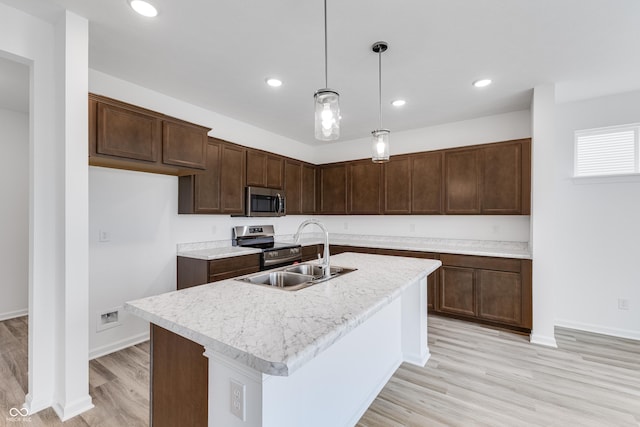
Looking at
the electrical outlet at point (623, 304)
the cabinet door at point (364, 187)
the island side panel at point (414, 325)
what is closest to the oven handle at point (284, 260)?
the cabinet door at point (364, 187)

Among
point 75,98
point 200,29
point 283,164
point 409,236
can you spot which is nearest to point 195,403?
point 75,98

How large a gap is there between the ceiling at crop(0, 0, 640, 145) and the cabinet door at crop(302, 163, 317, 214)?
5.00 feet

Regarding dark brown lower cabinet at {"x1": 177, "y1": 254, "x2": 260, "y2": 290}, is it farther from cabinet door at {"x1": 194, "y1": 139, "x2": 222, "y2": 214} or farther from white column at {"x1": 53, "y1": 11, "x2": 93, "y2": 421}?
white column at {"x1": 53, "y1": 11, "x2": 93, "y2": 421}

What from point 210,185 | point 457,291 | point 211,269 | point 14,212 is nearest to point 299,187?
point 210,185

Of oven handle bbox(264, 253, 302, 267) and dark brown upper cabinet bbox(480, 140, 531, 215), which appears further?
oven handle bbox(264, 253, 302, 267)

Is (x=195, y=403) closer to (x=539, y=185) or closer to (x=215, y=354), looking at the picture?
(x=215, y=354)

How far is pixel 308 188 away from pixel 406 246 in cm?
190

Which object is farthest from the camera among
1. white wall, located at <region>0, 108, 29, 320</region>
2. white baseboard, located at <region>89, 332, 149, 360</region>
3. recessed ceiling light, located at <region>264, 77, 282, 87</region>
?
white wall, located at <region>0, 108, 29, 320</region>

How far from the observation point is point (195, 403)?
1.30 metres

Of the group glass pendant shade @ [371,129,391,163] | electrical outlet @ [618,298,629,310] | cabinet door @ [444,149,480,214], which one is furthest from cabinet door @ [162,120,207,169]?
electrical outlet @ [618,298,629,310]

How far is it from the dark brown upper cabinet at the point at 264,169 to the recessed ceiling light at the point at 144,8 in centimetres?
201

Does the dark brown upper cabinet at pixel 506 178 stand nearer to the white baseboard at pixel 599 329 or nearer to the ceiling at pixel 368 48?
the ceiling at pixel 368 48

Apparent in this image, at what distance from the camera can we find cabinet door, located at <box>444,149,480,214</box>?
3768mm

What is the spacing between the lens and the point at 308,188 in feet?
16.4
